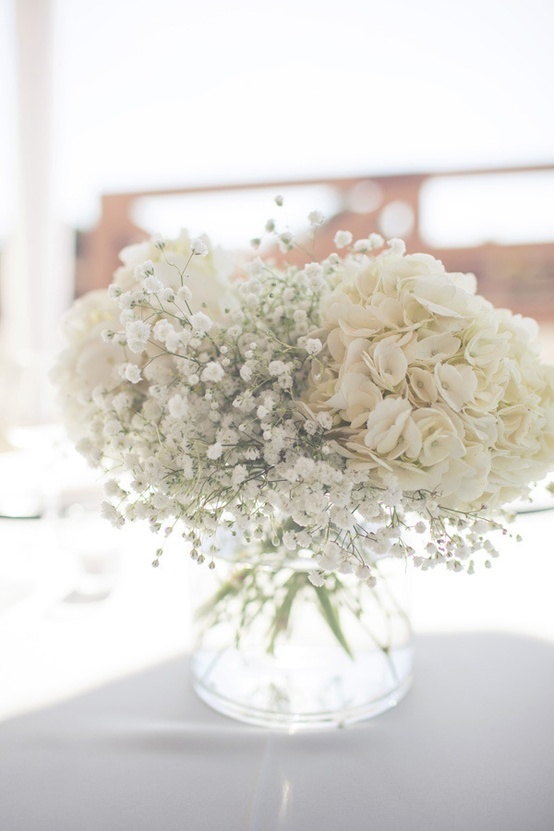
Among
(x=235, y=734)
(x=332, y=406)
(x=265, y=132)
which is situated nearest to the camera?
(x=332, y=406)

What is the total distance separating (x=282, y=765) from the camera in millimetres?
692

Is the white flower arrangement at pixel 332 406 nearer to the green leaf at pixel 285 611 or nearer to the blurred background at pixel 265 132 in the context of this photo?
the green leaf at pixel 285 611

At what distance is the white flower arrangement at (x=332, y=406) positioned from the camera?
585 mm

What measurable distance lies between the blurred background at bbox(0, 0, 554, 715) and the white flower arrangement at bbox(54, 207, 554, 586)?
1.03 metres

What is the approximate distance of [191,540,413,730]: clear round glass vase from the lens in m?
0.79

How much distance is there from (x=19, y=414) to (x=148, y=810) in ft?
2.60

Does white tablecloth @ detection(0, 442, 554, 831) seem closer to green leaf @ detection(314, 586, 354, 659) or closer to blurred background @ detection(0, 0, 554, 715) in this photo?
green leaf @ detection(314, 586, 354, 659)

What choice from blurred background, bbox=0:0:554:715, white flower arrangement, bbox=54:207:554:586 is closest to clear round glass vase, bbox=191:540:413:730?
white flower arrangement, bbox=54:207:554:586

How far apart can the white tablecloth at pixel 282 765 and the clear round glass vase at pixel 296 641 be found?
1.2 inches

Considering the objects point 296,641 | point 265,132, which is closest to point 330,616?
point 296,641

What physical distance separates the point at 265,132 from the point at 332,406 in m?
4.32

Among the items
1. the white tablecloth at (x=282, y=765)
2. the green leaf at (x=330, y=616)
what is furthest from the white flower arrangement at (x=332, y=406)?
the white tablecloth at (x=282, y=765)

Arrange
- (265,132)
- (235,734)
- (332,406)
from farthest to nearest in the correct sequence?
(265,132)
(235,734)
(332,406)

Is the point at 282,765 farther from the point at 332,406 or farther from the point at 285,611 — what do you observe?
the point at 332,406
